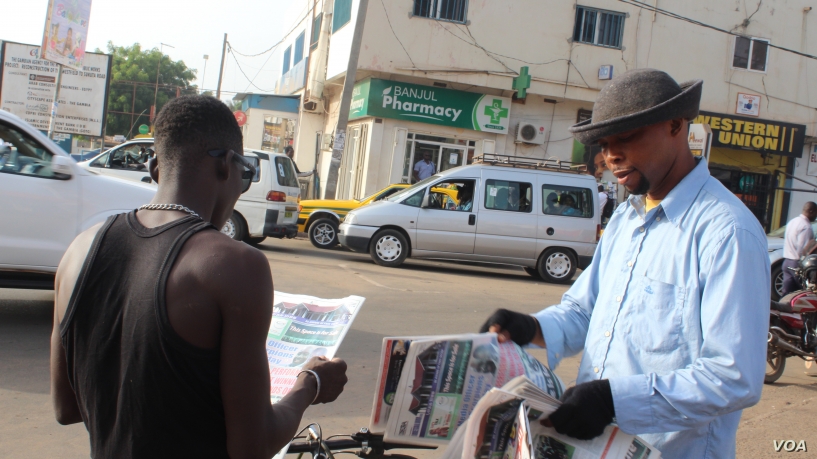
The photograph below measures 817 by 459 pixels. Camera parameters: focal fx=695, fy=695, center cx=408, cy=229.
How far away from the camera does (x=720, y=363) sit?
1.61m

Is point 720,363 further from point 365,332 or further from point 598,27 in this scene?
point 598,27

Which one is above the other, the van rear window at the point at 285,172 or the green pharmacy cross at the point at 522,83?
the green pharmacy cross at the point at 522,83

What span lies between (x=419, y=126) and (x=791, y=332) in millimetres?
13556

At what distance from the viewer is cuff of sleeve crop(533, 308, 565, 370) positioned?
7.13 feet

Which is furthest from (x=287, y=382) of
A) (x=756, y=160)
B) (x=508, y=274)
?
(x=756, y=160)

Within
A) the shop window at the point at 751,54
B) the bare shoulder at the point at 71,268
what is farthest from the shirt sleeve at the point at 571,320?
the shop window at the point at 751,54

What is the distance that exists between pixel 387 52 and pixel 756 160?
1184 cm

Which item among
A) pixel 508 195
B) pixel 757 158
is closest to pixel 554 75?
pixel 757 158

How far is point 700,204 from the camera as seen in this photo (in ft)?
5.98

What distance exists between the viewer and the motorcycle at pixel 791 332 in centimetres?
661

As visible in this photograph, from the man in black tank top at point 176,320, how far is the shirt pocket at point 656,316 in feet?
3.04

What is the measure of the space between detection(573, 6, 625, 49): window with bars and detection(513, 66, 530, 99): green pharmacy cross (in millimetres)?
2021

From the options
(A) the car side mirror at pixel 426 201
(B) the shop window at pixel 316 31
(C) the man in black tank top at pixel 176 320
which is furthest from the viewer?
(B) the shop window at pixel 316 31

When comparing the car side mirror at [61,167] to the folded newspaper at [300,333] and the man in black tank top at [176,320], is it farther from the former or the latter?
the man in black tank top at [176,320]
